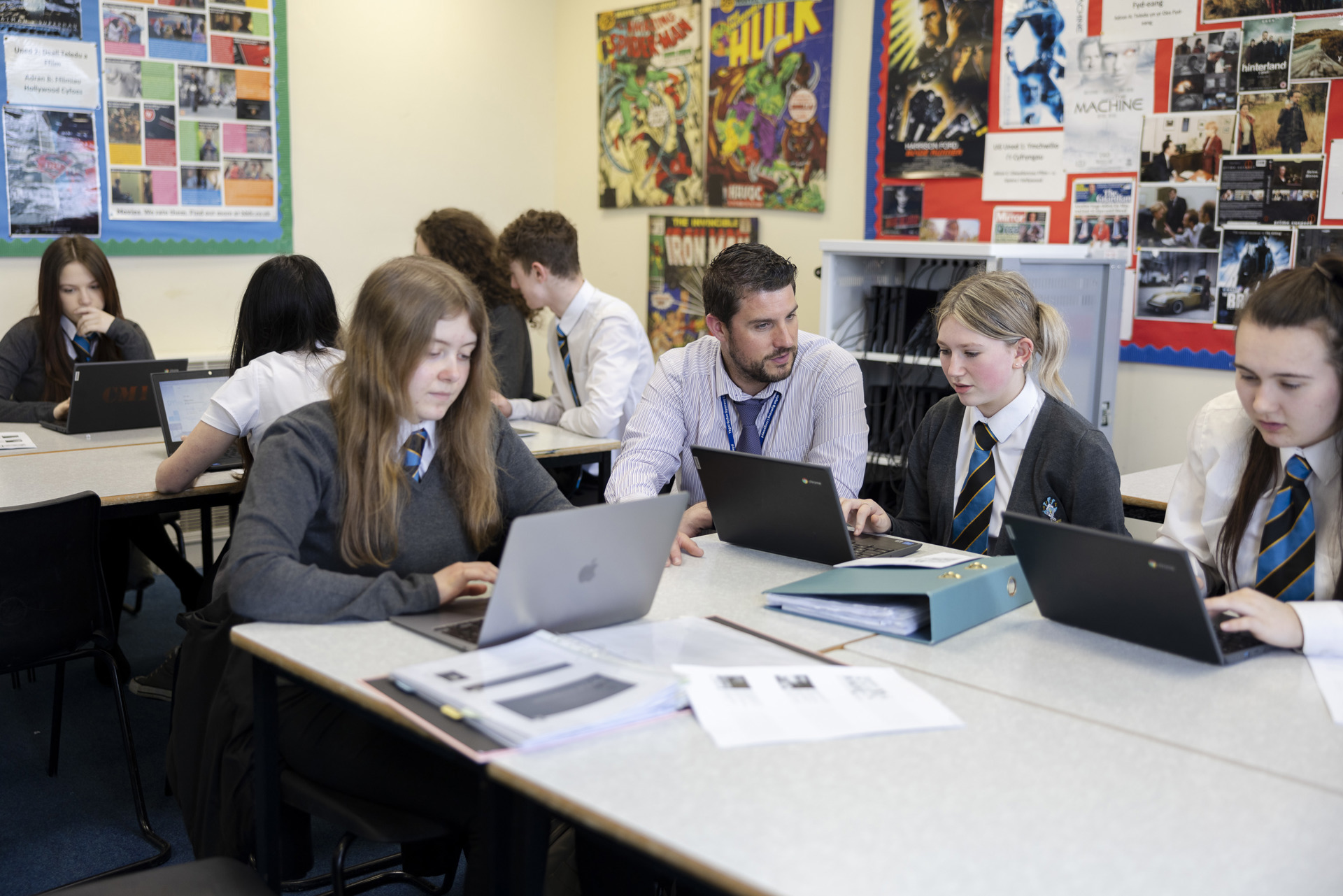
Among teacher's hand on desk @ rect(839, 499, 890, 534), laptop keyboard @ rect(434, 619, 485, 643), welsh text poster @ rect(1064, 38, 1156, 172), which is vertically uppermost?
welsh text poster @ rect(1064, 38, 1156, 172)

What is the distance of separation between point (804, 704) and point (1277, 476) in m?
0.88

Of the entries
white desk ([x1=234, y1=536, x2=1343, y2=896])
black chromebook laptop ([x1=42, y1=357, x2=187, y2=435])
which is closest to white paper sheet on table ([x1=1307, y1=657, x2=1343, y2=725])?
white desk ([x1=234, y1=536, x2=1343, y2=896])

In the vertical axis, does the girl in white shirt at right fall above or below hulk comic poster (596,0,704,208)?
below

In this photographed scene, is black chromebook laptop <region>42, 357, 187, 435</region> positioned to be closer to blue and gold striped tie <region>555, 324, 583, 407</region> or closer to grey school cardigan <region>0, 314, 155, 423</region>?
grey school cardigan <region>0, 314, 155, 423</region>

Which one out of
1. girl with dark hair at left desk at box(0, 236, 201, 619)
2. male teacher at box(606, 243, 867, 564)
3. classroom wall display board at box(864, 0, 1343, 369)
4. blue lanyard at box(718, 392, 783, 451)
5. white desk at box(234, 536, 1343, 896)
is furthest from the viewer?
girl with dark hair at left desk at box(0, 236, 201, 619)

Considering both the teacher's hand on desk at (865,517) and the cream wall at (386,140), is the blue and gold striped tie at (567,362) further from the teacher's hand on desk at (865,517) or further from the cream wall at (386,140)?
the teacher's hand on desk at (865,517)

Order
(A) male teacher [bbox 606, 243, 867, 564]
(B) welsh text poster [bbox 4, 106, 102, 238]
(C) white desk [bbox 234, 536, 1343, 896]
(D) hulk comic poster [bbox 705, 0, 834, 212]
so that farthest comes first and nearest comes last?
(D) hulk comic poster [bbox 705, 0, 834, 212] < (B) welsh text poster [bbox 4, 106, 102, 238] < (A) male teacher [bbox 606, 243, 867, 564] < (C) white desk [bbox 234, 536, 1343, 896]

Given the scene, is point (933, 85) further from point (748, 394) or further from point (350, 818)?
point (350, 818)

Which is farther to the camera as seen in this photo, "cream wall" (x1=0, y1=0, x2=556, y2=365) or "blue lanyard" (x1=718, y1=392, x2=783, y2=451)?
"cream wall" (x1=0, y1=0, x2=556, y2=365)

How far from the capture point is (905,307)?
3725 mm

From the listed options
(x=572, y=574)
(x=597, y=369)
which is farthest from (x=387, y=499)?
(x=597, y=369)

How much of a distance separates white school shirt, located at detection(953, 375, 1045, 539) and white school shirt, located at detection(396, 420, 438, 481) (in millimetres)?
1046

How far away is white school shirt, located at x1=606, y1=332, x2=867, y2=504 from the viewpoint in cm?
254

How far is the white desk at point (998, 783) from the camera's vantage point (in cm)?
101
